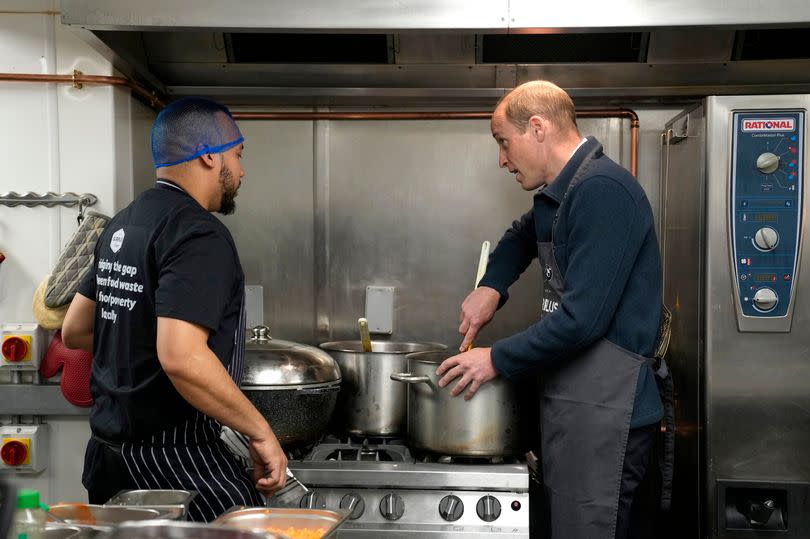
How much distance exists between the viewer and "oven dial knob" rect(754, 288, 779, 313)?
2.22m

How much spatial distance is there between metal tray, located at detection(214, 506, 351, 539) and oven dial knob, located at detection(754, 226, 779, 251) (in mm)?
1495

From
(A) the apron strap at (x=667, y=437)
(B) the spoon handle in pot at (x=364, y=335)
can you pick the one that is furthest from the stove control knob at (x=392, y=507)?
(A) the apron strap at (x=667, y=437)

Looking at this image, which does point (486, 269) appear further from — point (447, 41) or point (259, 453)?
point (259, 453)

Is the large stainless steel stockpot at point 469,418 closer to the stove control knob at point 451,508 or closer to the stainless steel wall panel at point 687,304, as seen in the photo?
the stove control knob at point 451,508

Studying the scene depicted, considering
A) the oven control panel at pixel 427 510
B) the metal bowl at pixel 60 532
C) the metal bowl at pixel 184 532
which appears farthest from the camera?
the oven control panel at pixel 427 510

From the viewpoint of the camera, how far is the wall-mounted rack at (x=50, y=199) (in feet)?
7.56

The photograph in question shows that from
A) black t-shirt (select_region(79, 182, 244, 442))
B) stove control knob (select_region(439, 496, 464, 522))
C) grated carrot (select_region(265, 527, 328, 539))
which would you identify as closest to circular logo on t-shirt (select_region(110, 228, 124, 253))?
black t-shirt (select_region(79, 182, 244, 442))

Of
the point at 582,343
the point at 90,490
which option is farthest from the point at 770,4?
the point at 90,490

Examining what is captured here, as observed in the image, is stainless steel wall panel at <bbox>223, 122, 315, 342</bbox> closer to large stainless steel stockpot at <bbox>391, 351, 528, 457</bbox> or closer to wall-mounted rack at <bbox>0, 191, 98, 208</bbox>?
wall-mounted rack at <bbox>0, 191, 98, 208</bbox>

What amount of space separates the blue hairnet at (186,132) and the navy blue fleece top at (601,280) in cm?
80

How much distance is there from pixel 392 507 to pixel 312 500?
0.65 ft

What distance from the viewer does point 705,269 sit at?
226 cm

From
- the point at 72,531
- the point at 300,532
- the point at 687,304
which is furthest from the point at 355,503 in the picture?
the point at 687,304

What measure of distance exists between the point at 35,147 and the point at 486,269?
135 cm
